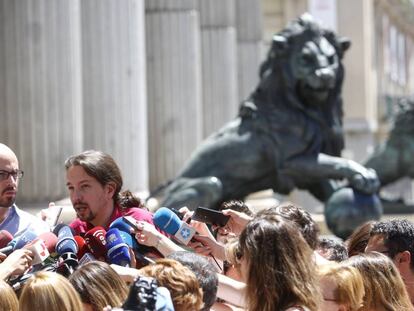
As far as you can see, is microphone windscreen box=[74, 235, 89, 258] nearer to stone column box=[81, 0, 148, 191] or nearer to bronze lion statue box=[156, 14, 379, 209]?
stone column box=[81, 0, 148, 191]

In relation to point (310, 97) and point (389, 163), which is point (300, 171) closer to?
point (310, 97)

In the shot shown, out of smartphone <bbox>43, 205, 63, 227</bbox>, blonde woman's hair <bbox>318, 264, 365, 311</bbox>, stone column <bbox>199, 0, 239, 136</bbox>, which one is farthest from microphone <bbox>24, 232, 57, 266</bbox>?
stone column <bbox>199, 0, 239, 136</bbox>

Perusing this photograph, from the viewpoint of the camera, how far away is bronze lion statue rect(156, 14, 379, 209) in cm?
1941

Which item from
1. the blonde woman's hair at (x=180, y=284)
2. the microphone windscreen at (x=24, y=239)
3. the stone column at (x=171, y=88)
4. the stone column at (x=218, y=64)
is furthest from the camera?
the stone column at (x=218, y=64)

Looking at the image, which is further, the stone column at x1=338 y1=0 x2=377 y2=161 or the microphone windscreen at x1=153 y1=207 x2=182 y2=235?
the stone column at x1=338 y1=0 x2=377 y2=161

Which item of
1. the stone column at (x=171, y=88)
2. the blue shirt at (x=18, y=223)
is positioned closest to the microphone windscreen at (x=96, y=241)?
the blue shirt at (x=18, y=223)

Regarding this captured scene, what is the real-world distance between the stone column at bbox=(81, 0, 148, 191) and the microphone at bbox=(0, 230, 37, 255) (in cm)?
1007

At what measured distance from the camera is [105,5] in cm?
1814

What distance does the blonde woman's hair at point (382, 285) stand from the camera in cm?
755

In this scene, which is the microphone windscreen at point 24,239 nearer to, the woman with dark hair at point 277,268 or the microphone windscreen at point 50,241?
the microphone windscreen at point 50,241

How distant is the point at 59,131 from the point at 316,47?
496 centimetres

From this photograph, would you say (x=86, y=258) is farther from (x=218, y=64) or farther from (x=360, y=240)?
(x=218, y=64)

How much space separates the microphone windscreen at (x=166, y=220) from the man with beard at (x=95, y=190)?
183 mm

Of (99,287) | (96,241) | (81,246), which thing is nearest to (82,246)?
(81,246)
